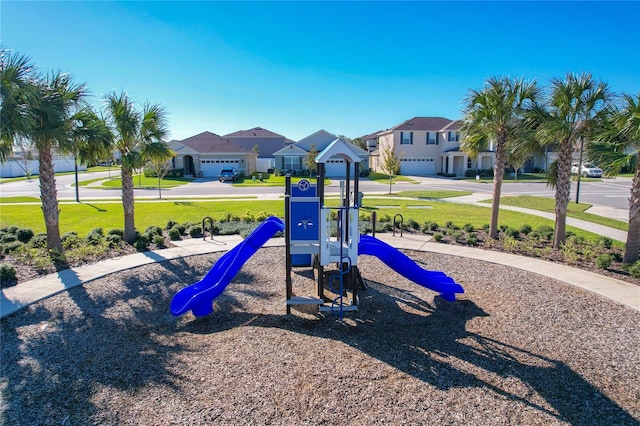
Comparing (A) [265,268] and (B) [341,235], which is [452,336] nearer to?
(B) [341,235]

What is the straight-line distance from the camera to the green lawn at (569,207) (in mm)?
17553

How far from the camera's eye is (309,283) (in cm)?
977

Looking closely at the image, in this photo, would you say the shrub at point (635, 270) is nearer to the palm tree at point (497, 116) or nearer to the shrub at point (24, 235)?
the palm tree at point (497, 116)

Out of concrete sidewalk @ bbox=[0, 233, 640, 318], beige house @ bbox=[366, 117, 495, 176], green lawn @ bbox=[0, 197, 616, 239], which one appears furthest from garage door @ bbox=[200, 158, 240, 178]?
concrete sidewalk @ bbox=[0, 233, 640, 318]

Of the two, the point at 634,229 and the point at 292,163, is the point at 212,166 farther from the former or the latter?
the point at 634,229

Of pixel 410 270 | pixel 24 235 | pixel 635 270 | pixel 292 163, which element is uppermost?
pixel 292 163

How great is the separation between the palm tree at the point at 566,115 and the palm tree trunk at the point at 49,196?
45.8 feet

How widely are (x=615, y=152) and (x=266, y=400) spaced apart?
34.8 feet

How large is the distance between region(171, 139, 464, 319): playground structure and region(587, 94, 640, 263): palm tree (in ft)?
18.7

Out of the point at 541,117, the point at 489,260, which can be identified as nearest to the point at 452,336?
the point at 489,260

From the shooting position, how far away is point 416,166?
53281 mm

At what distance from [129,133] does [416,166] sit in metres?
45.0

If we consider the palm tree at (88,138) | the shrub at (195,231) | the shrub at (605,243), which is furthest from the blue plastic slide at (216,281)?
the shrub at (605,243)

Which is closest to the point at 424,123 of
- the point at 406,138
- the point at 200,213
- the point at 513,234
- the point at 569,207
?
the point at 406,138
